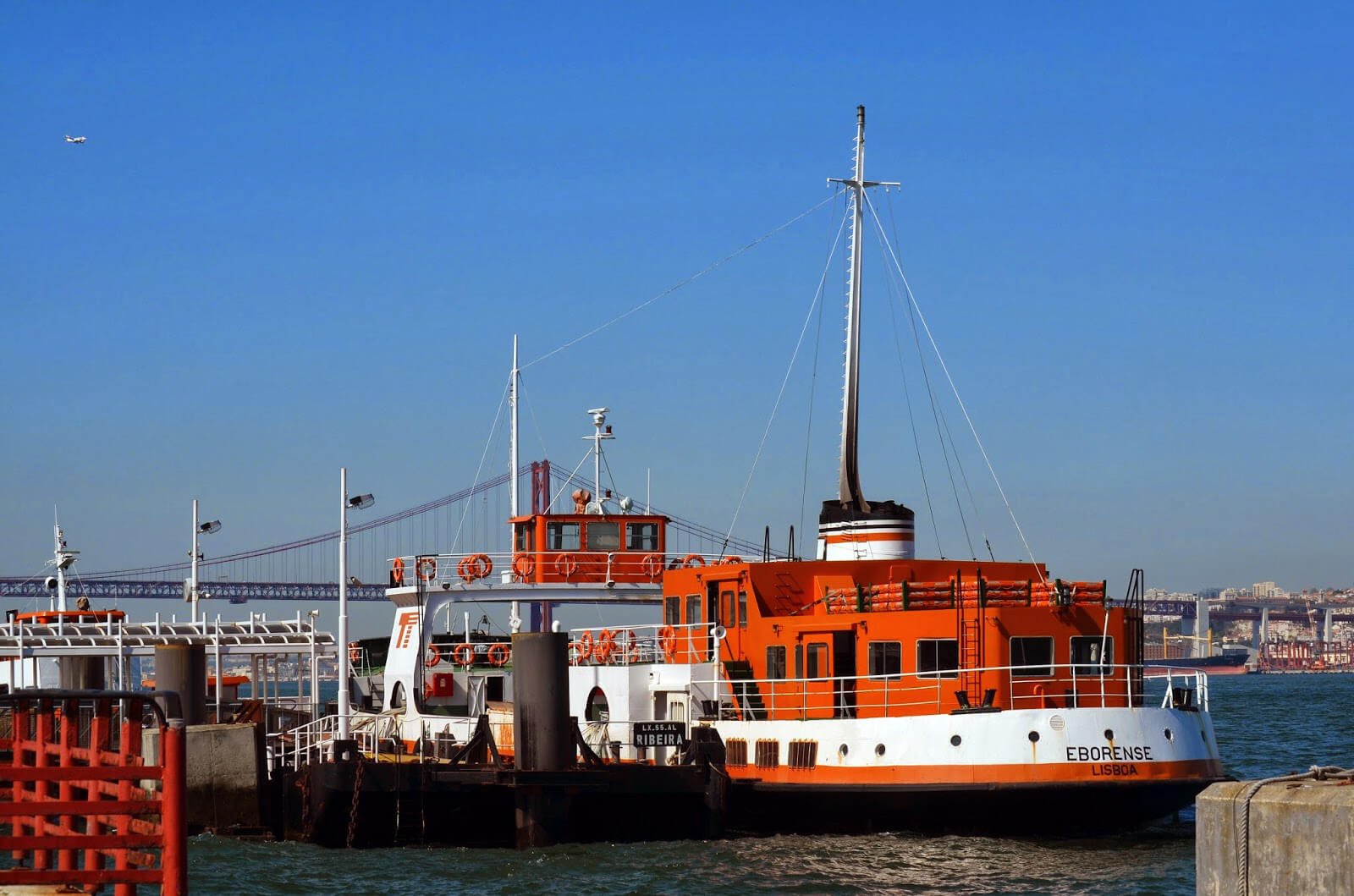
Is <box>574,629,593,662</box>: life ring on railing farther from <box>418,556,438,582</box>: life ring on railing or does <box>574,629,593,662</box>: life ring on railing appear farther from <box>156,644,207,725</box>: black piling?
<box>156,644,207,725</box>: black piling

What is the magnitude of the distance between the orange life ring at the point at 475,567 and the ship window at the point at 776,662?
730 centimetres

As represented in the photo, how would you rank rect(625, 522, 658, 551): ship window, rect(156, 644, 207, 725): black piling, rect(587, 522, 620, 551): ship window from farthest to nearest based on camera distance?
rect(625, 522, 658, 551): ship window
rect(587, 522, 620, 551): ship window
rect(156, 644, 207, 725): black piling

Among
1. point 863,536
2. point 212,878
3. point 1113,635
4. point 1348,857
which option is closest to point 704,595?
point 863,536

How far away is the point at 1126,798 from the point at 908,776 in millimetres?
3200

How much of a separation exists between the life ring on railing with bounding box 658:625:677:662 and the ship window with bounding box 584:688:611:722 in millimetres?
1362

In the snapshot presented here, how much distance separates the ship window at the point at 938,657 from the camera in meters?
27.4

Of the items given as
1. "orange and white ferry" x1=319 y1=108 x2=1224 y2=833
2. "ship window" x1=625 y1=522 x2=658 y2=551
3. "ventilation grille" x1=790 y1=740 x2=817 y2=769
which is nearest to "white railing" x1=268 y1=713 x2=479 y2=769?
"orange and white ferry" x1=319 y1=108 x2=1224 y2=833

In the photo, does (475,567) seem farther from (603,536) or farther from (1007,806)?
(1007,806)

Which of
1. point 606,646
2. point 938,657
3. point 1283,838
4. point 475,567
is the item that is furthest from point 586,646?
point 1283,838

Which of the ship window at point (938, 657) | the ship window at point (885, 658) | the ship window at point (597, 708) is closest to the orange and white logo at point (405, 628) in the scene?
the ship window at point (597, 708)

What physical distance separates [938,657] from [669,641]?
19.9 ft

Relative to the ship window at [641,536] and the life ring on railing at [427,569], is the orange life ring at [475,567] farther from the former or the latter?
the ship window at [641,536]

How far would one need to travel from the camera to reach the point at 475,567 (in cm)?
3481

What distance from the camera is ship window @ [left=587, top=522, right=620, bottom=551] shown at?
36.4 meters
